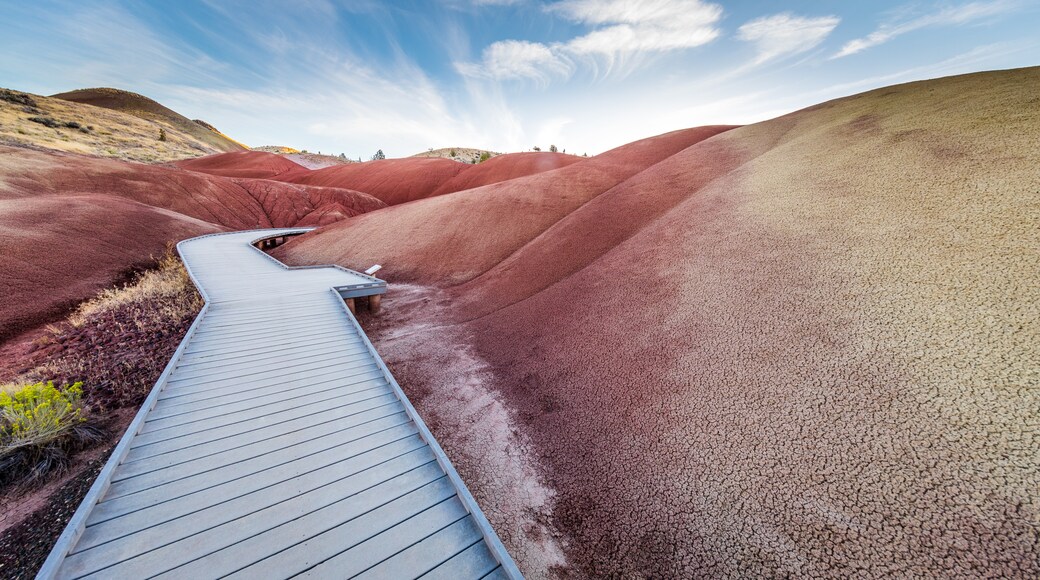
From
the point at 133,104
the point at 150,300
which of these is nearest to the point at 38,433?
the point at 150,300

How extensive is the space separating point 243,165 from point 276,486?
189 ft

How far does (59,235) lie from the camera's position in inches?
483

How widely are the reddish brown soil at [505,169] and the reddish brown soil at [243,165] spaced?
25.2 meters

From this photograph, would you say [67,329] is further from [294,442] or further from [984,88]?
[984,88]

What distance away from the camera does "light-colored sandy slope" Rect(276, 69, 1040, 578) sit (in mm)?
3354

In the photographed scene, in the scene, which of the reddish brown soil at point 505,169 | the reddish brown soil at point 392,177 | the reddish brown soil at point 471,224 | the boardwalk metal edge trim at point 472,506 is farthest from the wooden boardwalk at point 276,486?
the reddish brown soil at point 392,177

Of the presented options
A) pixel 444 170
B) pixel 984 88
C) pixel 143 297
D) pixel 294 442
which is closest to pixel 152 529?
pixel 294 442

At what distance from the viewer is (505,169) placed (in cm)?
3581

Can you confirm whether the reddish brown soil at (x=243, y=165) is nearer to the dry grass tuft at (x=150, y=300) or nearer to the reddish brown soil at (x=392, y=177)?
the reddish brown soil at (x=392, y=177)

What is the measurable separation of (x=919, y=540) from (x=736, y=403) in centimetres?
195

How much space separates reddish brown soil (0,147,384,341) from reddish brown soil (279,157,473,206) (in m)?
8.71

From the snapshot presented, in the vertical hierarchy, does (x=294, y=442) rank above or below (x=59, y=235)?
below

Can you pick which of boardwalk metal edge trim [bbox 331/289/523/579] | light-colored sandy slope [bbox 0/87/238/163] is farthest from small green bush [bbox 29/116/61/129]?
boardwalk metal edge trim [bbox 331/289/523/579]

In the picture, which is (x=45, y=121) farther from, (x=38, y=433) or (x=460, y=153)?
(x=38, y=433)
